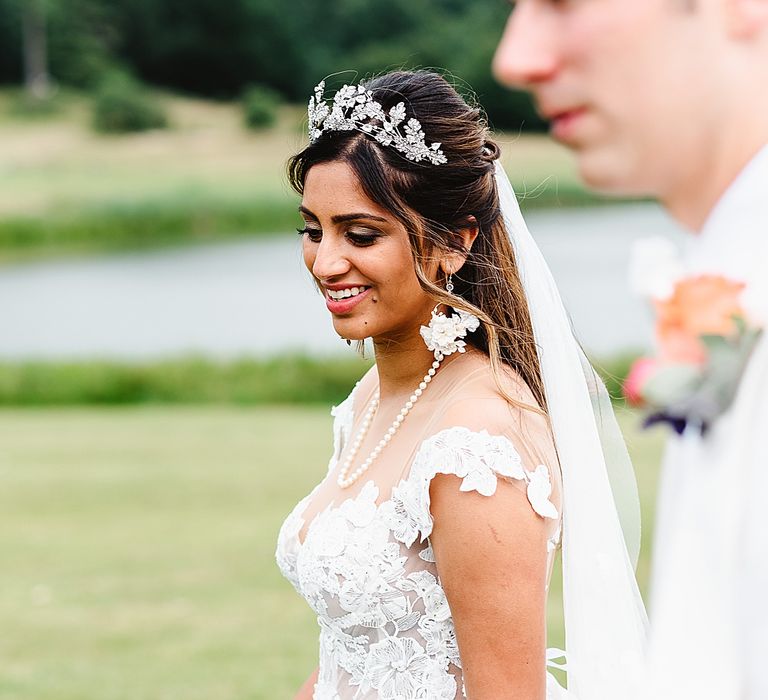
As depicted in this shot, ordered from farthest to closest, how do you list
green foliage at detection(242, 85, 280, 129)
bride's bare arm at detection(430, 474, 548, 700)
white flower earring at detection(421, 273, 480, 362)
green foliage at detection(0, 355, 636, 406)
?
green foliage at detection(242, 85, 280, 129), green foliage at detection(0, 355, 636, 406), white flower earring at detection(421, 273, 480, 362), bride's bare arm at detection(430, 474, 548, 700)

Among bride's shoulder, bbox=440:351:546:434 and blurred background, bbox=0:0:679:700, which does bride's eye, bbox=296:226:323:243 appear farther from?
blurred background, bbox=0:0:679:700

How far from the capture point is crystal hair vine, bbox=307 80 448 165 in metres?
2.77

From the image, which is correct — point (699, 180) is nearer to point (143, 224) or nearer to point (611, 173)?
point (611, 173)

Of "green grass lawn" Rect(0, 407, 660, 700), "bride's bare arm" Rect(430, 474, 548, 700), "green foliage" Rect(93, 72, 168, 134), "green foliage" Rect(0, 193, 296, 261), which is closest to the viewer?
"bride's bare arm" Rect(430, 474, 548, 700)

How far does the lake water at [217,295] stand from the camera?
24.4 m

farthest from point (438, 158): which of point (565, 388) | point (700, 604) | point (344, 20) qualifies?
point (344, 20)

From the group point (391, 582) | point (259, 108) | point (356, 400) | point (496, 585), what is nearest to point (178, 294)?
point (259, 108)

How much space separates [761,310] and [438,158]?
1788mm

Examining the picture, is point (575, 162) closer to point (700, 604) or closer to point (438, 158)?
point (700, 604)

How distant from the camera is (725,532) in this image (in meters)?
1.02

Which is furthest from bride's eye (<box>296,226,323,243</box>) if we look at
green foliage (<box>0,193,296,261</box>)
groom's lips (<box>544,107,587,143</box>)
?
green foliage (<box>0,193,296,261</box>)

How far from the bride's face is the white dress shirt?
164cm

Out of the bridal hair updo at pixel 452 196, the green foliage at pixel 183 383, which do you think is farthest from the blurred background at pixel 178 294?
the bridal hair updo at pixel 452 196

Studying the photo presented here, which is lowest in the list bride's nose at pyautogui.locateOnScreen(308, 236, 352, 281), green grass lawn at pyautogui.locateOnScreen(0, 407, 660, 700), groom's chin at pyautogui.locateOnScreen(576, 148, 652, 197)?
green grass lawn at pyautogui.locateOnScreen(0, 407, 660, 700)
